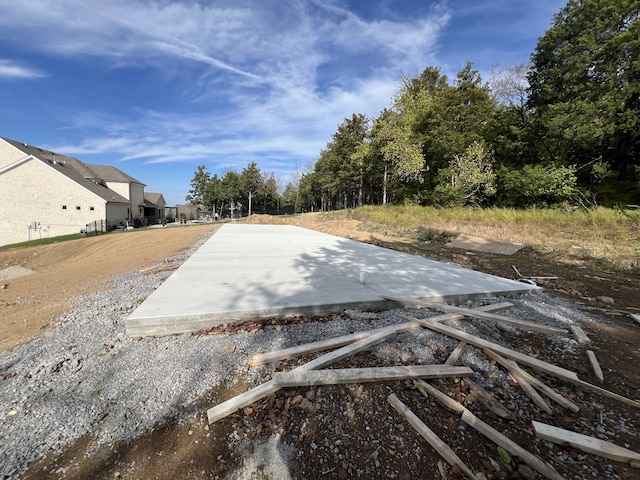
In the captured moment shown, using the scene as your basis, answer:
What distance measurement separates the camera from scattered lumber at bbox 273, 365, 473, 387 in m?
1.89

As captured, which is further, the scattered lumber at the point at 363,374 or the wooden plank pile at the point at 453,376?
the scattered lumber at the point at 363,374

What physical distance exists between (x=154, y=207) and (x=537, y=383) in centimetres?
4034

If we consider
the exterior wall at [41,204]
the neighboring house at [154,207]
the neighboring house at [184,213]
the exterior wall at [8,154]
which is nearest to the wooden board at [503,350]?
the exterior wall at [41,204]

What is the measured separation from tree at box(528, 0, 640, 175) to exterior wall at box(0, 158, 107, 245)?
98.9ft

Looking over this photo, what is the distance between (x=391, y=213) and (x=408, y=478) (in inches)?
651

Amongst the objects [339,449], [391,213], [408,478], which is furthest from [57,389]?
[391,213]

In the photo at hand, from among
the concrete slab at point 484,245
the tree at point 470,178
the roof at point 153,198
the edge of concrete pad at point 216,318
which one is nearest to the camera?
the edge of concrete pad at point 216,318

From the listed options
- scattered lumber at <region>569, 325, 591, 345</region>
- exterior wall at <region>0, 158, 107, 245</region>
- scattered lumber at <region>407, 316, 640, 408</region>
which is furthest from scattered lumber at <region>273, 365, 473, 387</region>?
exterior wall at <region>0, 158, 107, 245</region>

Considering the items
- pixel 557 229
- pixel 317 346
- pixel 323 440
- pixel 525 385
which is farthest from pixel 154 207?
pixel 525 385

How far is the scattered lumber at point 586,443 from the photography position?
146 centimetres

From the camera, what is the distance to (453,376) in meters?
2.06

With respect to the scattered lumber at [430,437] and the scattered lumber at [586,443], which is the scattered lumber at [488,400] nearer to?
the scattered lumber at [586,443]

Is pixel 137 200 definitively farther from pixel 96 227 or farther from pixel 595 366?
pixel 595 366

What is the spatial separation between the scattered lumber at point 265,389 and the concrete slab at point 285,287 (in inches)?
33.9
